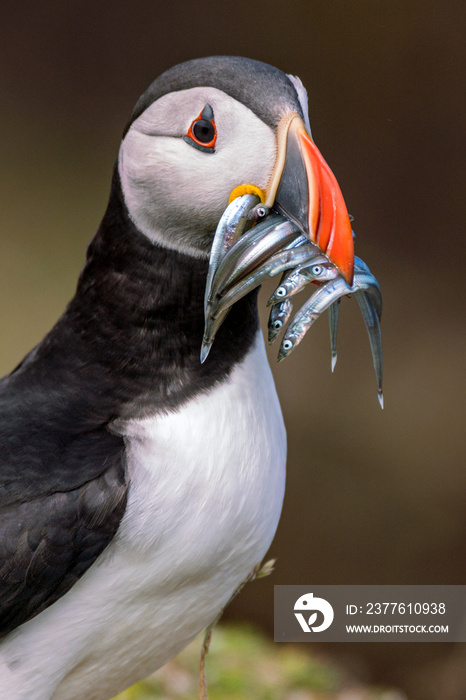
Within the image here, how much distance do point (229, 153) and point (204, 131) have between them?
0.06 meters

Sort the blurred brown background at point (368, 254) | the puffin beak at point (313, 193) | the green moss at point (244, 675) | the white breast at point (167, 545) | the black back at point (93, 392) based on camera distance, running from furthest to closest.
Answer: the blurred brown background at point (368, 254) → the green moss at point (244, 675) → the white breast at point (167, 545) → the black back at point (93, 392) → the puffin beak at point (313, 193)

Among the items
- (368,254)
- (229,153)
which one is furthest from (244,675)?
(229,153)

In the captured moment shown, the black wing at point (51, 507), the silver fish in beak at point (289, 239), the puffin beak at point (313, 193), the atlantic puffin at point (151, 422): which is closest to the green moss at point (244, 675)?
the atlantic puffin at point (151, 422)

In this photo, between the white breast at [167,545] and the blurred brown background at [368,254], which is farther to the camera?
the blurred brown background at [368,254]

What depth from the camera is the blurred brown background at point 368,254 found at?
4.54 metres

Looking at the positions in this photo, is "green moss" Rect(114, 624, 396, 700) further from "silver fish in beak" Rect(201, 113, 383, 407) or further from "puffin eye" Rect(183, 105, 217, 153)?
"puffin eye" Rect(183, 105, 217, 153)

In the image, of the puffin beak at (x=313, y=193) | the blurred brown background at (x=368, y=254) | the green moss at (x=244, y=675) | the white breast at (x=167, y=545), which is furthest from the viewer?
the blurred brown background at (x=368, y=254)

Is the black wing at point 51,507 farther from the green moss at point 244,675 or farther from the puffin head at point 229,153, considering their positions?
the green moss at point 244,675

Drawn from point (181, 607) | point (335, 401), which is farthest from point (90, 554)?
point (335, 401)

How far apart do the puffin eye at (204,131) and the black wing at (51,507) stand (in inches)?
24.2

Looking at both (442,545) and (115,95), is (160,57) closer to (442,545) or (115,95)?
(115,95)

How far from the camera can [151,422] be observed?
6.30ft

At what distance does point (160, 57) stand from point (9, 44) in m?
0.89

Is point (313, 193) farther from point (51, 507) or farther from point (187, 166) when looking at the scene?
point (51, 507)
